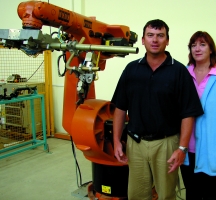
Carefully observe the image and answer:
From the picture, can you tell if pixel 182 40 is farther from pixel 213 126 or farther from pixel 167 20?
pixel 213 126

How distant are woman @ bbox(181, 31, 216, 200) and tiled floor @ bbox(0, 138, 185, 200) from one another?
2.71 feet

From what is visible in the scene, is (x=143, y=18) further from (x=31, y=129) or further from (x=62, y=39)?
(x=31, y=129)

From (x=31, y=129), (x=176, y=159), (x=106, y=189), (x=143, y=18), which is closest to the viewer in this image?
(x=176, y=159)

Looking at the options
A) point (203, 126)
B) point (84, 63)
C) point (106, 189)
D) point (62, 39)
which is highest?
point (62, 39)

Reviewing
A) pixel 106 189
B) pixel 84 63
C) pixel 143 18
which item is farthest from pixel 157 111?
pixel 143 18

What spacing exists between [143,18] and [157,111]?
242cm

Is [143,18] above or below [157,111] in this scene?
above

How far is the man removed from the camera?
5.29 ft

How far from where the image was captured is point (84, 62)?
5.42 feet

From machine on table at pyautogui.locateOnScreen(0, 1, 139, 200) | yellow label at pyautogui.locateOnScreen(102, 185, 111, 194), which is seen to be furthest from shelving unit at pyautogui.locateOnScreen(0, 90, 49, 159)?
yellow label at pyautogui.locateOnScreen(102, 185, 111, 194)

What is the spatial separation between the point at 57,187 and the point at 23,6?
1.97 meters

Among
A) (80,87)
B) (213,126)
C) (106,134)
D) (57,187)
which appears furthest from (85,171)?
(213,126)

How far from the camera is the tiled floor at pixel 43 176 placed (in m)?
2.68

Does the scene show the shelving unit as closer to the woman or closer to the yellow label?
the yellow label
